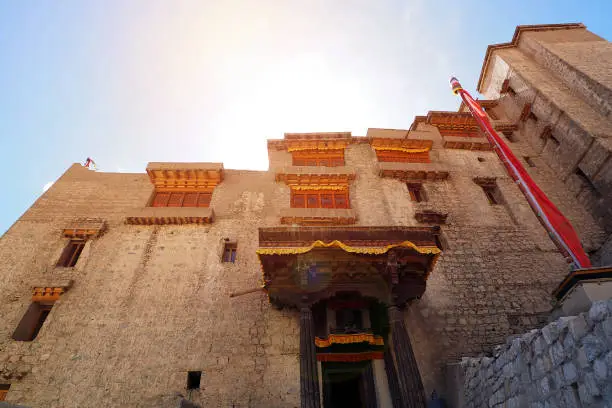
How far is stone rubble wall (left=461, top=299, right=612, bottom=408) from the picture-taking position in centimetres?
430

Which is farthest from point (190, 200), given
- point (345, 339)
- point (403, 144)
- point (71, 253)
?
point (403, 144)

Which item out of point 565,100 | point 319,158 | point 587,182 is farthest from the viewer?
point 565,100

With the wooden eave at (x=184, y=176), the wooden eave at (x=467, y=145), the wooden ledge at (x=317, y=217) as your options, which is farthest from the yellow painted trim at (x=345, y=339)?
the wooden eave at (x=467, y=145)

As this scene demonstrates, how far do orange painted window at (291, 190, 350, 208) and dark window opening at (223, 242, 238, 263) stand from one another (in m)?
3.36

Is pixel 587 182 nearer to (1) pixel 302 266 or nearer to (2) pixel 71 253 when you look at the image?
(1) pixel 302 266

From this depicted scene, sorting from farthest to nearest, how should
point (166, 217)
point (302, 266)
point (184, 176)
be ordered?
point (184, 176) < point (166, 217) < point (302, 266)

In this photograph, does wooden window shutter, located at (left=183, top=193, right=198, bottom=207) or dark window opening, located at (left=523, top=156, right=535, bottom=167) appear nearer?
wooden window shutter, located at (left=183, top=193, right=198, bottom=207)

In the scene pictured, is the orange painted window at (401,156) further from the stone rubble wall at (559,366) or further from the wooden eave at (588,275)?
the stone rubble wall at (559,366)

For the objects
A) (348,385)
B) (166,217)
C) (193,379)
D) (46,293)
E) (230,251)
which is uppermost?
(166,217)

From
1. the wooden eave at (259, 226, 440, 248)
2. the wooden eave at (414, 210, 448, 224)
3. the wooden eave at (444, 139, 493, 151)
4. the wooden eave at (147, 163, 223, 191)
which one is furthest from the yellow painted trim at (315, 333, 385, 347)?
the wooden eave at (444, 139, 493, 151)

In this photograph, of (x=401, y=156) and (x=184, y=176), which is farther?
(x=401, y=156)

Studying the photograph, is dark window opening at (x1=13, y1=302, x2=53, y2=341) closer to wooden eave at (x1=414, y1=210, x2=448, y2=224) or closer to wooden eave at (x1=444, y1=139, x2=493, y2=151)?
wooden eave at (x1=414, y1=210, x2=448, y2=224)

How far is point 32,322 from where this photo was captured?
1157cm

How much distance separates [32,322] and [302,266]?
998 centimetres
